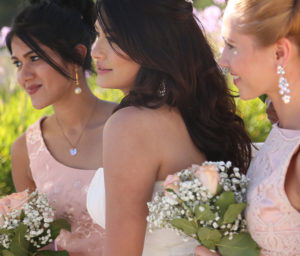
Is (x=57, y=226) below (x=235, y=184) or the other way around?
below

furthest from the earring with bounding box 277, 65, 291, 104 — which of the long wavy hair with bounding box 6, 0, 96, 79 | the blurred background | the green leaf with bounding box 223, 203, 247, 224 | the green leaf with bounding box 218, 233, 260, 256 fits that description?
the blurred background

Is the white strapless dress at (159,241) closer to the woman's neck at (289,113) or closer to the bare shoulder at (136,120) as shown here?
the bare shoulder at (136,120)

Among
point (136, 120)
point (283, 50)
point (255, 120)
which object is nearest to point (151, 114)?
point (136, 120)

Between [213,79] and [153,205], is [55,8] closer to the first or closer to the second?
[213,79]

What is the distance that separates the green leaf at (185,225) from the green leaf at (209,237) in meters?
0.03

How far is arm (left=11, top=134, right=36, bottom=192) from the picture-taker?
388 centimetres

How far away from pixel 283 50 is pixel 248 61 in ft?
0.48

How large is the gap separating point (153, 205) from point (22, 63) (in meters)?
1.84

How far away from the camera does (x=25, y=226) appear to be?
2.88 m

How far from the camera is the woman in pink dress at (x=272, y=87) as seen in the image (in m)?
2.03

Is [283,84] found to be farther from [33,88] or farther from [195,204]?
[33,88]

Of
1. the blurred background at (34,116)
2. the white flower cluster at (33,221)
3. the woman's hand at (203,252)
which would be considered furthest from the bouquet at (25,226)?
the blurred background at (34,116)

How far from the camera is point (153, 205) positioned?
7.13 feet

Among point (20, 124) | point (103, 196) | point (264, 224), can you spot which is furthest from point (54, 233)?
point (20, 124)
